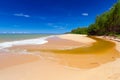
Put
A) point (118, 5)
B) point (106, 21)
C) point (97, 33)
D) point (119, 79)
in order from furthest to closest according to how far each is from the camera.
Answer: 1. point (97, 33)
2. point (106, 21)
3. point (118, 5)
4. point (119, 79)

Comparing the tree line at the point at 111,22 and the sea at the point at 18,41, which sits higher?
the tree line at the point at 111,22

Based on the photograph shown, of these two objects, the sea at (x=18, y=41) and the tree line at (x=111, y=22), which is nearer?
the sea at (x=18, y=41)

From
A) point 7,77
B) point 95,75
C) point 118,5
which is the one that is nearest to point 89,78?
point 95,75

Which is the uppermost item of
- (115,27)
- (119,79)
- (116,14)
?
(116,14)

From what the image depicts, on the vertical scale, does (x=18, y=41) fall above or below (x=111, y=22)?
below

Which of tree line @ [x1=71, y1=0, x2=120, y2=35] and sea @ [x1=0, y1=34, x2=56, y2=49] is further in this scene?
tree line @ [x1=71, y1=0, x2=120, y2=35]

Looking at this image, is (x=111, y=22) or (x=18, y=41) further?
(x=111, y=22)

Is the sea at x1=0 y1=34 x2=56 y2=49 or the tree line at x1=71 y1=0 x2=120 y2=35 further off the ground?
the tree line at x1=71 y1=0 x2=120 y2=35

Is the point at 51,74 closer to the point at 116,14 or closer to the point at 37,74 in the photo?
the point at 37,74

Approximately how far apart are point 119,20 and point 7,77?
4844 centimetres

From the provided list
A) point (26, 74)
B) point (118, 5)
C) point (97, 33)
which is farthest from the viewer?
point (97, 33)

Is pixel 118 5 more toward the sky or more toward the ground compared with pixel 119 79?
more toward the sky

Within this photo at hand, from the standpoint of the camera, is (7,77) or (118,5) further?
(118,5)

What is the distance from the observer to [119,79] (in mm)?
4941
